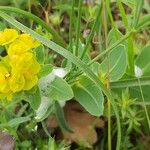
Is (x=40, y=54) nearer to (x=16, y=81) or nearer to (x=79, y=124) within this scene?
(x=16, y=81)

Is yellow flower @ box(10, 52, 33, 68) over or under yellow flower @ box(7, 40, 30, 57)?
under

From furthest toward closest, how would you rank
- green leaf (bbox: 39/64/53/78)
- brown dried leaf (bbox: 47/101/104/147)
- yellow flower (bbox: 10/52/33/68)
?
brown dried leaf (bbox: 47/101/104/147)
green leaf (bbox: 39/64/53/78)
yellow flower (bbox: 10/52/33/68)

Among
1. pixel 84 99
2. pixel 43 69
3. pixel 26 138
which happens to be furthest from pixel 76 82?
pixel 26 138

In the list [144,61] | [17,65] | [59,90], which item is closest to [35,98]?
[59,90]

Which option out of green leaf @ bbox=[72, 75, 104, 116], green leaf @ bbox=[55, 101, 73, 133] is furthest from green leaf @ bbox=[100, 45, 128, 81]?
green leaf @ bbox=[55, 101, 73, 133]

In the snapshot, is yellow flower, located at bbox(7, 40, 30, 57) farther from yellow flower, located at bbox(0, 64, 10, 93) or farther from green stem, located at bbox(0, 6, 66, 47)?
green stem, located at bbox(0, 6, 66, 47)
